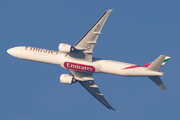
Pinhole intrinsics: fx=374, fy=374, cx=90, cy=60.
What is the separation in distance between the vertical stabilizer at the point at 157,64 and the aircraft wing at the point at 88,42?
38.1 feet

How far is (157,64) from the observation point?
6981cm

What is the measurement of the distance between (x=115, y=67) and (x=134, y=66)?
12.2 feet

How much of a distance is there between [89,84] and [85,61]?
8736mm

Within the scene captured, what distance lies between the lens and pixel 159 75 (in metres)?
70.6

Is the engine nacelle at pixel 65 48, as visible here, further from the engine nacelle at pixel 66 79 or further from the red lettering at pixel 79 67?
the engine nacelle at pixel 66 79

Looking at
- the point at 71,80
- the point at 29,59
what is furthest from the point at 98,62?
the point at 29,59

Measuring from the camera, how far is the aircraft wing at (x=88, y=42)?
68.1m

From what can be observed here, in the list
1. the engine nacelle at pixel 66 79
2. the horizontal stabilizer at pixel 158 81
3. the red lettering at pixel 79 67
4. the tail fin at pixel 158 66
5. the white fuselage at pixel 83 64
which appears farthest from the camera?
the engine nacelle at pixel 66 79

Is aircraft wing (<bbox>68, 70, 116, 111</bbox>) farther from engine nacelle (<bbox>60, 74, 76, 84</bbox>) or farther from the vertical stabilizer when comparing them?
the vertical stabilizer

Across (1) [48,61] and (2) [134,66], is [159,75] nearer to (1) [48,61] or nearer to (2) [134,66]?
(2) [134,66]

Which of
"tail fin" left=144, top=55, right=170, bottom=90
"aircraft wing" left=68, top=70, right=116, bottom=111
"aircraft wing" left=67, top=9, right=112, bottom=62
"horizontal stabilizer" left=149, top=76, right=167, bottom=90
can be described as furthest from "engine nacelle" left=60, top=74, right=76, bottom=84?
"horizontal stabilizer" left=149, top=76, right=167, bottom=90

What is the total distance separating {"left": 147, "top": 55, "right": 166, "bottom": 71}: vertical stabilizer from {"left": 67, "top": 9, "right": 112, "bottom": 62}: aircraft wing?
1162 centimetres

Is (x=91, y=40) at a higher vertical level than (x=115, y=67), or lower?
higher

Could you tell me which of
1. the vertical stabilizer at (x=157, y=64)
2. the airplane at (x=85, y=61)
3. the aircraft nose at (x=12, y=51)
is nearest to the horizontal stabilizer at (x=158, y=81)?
the airplane at (x=85, y=61)
